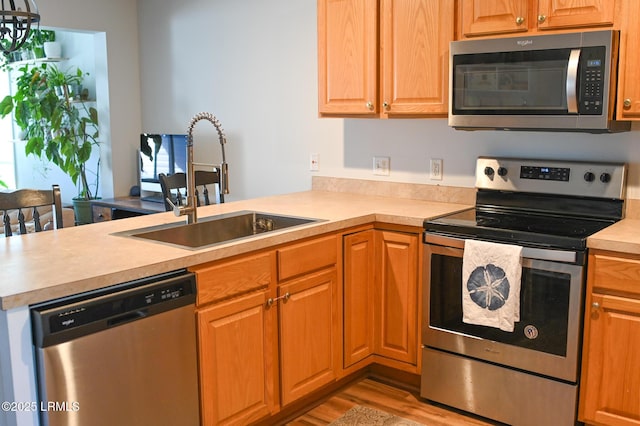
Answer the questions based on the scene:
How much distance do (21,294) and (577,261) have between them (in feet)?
6.52

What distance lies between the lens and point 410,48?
10.2 feet

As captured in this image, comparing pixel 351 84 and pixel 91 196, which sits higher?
pixel 351 84

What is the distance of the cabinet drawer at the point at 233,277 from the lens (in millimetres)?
2270

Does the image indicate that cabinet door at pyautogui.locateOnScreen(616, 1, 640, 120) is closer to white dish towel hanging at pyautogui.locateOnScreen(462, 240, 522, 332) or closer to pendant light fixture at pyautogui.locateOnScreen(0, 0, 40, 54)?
white dish towel hanging at pyautogui.locateOnScreen(462, 240, 522, 332)

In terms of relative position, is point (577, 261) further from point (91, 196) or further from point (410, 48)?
point (91, 196)

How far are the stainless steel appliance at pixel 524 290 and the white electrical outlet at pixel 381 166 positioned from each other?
595mm

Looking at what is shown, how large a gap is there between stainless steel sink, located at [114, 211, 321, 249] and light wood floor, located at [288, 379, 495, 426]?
2.94 feet

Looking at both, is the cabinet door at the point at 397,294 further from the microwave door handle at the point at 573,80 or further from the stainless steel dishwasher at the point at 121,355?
the stainless steel dishwasher at the point at 121,355

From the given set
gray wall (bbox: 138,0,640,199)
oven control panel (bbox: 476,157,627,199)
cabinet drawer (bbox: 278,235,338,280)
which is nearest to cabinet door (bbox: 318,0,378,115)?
gray wall (bbox: 138,0,640,199)

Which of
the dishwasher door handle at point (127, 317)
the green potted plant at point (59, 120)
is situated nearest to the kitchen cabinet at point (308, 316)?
the dishwasher door handle at point (127, 317)

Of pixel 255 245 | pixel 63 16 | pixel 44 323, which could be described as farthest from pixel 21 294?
pixel 63 16

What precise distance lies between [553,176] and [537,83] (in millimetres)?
503

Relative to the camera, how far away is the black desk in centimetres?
463

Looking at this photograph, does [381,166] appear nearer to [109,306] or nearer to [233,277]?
[233,277]
